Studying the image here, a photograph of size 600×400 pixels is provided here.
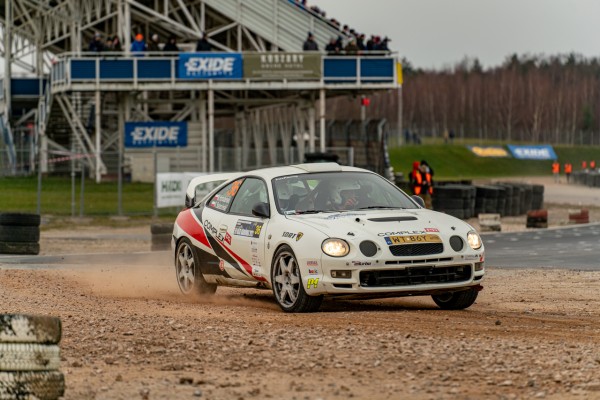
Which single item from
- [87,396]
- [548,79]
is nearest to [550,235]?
[87,396]

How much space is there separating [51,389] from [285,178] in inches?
259

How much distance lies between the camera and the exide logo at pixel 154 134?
5034 cm

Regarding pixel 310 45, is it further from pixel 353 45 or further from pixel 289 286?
pixel 289 286

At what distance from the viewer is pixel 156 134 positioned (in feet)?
167

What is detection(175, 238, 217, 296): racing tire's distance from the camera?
46.4ft

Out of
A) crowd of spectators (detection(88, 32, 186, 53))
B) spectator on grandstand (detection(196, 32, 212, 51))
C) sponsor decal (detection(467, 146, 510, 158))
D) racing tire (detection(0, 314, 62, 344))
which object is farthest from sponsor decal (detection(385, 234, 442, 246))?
sponsor decal (detection(467, 146, 510, 158))

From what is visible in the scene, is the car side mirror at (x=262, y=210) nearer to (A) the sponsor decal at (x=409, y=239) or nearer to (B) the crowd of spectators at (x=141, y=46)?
(A) the sponsor decal at (x=409, y=239)

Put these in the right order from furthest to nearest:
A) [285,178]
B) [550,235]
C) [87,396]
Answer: [550,235], [285,178], [87,396]

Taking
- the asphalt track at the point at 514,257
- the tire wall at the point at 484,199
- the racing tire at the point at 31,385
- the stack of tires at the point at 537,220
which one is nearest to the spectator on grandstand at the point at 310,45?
the tire wall at the point at 484,199

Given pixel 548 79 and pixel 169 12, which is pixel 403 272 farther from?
pixel 548 79

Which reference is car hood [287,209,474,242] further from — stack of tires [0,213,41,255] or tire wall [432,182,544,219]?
tire wall [432,182,544,219]

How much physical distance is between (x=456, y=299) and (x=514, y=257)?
952cm

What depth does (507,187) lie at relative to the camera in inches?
1587

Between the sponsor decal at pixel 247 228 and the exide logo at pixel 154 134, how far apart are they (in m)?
37.3
